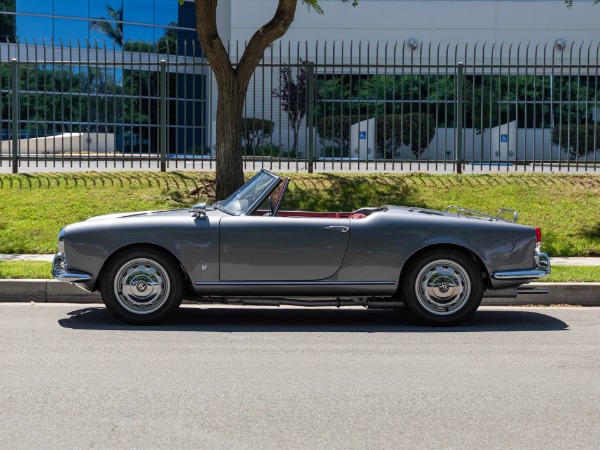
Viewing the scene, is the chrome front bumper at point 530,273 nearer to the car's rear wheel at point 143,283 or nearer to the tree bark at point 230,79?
the car's rear wheel at point 143,283

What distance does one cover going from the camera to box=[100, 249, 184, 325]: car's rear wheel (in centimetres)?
888

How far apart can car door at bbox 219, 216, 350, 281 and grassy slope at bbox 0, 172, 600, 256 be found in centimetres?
614

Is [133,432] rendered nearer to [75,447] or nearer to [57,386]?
[75,447]

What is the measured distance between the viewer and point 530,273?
902 centimetres

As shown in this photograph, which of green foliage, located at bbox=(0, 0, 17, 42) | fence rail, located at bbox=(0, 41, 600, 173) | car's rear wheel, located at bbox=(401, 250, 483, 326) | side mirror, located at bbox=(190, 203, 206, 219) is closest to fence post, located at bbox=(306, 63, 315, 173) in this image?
fence rail, located at bbox=(0, 41, 600, 173)

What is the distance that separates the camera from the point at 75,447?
5145 millimetres

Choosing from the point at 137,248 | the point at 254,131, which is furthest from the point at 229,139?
the point at 137,248

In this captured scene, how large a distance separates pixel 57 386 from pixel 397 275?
3439mm

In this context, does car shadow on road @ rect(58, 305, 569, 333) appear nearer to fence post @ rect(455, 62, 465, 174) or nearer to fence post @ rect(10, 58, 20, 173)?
fence post @ rect(455, 62, 465, 174)

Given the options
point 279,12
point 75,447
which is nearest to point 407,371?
point 75,447

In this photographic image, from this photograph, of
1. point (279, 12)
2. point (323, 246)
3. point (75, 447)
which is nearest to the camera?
point (75, 447)

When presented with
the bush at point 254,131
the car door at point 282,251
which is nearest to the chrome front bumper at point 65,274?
the car door at point 282,251

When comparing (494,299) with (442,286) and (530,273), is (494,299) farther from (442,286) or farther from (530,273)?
(442,286)

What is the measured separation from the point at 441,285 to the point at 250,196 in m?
1.90
